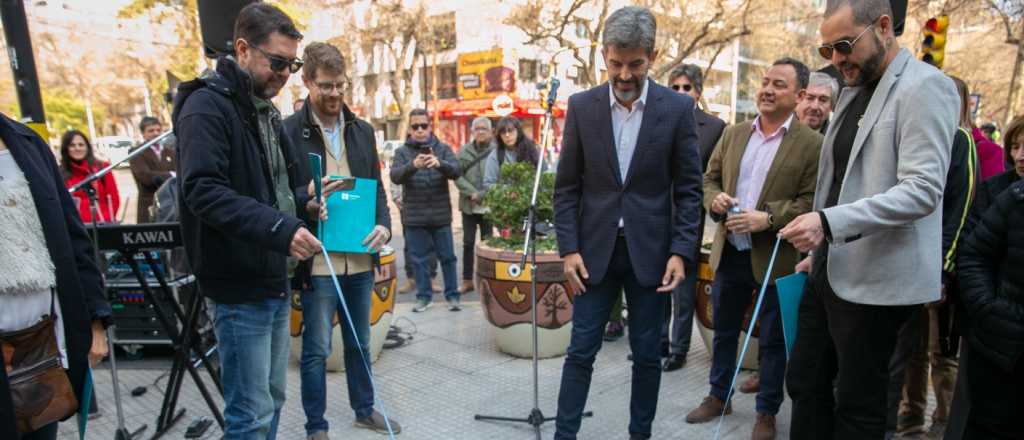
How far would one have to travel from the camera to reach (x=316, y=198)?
271 centimetres

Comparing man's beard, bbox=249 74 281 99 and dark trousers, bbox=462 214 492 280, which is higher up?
man's beard, bbox=249 74 281 99

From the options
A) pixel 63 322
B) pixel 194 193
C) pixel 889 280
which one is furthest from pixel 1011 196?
pixel 63 322

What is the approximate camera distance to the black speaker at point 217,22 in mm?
3137

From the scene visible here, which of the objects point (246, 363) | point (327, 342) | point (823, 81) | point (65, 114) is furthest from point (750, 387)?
point (65, 114)

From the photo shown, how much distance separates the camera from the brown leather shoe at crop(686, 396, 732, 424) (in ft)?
11.3

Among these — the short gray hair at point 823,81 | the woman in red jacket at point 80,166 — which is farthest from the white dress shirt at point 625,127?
the woman in red jacket at point 80,166

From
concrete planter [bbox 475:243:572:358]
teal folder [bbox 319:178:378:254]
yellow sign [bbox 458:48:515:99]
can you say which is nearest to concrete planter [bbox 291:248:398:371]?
concrete planter [bbox 475:243:572:358]

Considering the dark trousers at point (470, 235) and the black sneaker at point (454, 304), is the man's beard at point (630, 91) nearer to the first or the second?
the black sneaker at point (454, 304)

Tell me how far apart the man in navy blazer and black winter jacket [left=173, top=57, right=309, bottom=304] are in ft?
4.27

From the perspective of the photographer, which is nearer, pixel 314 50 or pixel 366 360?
pixel 314 50

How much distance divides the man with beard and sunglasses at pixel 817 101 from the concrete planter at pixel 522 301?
1.88 m

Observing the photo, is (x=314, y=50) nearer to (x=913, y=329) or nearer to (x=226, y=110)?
(x=226, y=110)

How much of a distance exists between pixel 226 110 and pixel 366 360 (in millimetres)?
1624

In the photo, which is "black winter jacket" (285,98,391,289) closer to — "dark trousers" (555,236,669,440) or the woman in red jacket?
"dark trousers" (555,236,669,440)
